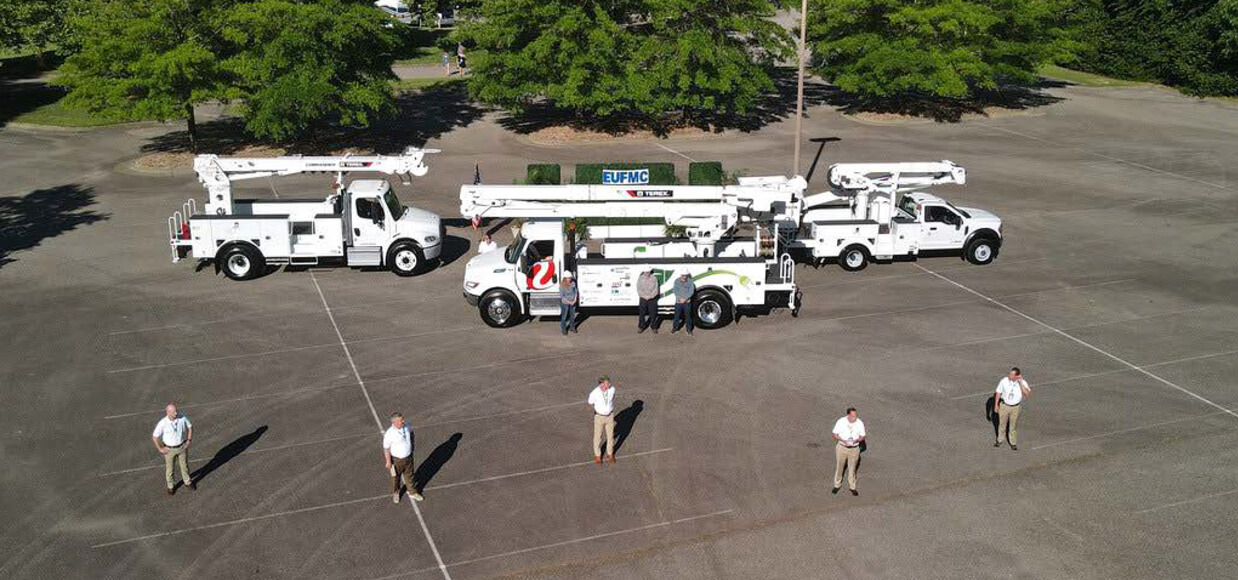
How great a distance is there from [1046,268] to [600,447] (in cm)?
1657

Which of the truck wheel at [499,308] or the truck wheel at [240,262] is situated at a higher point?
the truck wheel at [240,262]

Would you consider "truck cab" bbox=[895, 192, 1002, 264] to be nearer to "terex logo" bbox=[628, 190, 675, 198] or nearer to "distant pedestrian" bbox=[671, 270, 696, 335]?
"terex logo" bbox=[628, 190, 675, 198]

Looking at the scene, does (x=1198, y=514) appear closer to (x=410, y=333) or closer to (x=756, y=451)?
(x=756, y=451)

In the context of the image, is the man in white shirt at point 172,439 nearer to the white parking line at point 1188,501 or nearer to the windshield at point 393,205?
the windshield at point 393,205

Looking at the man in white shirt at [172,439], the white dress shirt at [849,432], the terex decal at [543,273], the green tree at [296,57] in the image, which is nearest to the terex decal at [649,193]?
the terex decal at [543,273]

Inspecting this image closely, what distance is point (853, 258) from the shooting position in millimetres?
27922

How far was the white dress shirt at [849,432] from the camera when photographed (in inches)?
623

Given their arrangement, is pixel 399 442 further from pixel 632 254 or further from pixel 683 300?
pixel 632 254

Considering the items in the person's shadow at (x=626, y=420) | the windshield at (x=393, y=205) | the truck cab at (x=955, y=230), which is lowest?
the person's shadow at (x=626, y=420)

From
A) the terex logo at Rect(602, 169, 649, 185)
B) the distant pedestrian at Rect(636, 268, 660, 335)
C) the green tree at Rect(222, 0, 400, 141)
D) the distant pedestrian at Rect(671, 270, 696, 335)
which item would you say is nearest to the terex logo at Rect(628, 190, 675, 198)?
the distant pedestrian at Rect(636, 268, 660, 335)

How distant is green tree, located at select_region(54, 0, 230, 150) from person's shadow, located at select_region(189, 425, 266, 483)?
23.4 m

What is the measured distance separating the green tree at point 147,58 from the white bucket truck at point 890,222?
2387 cm

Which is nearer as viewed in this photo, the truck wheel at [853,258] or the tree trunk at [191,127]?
the truck wheel at [853,258]

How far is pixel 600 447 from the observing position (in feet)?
57.5
